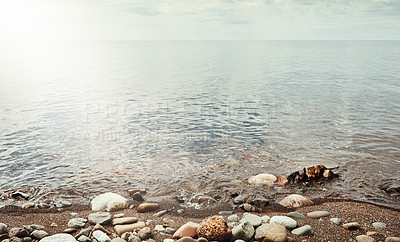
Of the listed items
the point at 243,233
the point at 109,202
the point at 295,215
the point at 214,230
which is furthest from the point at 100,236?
the point at 295,215

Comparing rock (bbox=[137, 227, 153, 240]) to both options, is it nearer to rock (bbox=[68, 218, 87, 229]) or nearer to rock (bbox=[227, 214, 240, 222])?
rock (bbox=[68, 218, 87, 229])

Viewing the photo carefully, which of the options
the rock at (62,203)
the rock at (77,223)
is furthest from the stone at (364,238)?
the rock at (62,203)

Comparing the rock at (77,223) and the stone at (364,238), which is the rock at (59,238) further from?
the stone at (364,238)

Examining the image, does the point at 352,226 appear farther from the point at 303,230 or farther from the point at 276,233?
the point at 276,233

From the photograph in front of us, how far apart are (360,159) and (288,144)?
286 cm

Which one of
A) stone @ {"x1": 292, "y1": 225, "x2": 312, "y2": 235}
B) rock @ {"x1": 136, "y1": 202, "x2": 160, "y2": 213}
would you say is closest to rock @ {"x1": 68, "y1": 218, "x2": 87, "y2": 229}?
rock @ {"x1": 136, "y1": 202, "x2": 160, "y2": 213}

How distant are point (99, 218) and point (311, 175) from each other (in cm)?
637

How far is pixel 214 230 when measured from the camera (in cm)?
562

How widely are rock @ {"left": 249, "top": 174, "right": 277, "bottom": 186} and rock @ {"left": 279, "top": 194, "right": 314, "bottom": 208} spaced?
1.15 meters

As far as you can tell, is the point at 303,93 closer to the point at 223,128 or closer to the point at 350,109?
the point at 350,109

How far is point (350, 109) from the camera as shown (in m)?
19.2

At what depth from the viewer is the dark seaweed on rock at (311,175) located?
29.0ft

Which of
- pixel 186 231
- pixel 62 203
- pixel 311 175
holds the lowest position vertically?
pixel 62 203

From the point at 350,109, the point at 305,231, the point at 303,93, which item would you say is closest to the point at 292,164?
the point at 305,231
